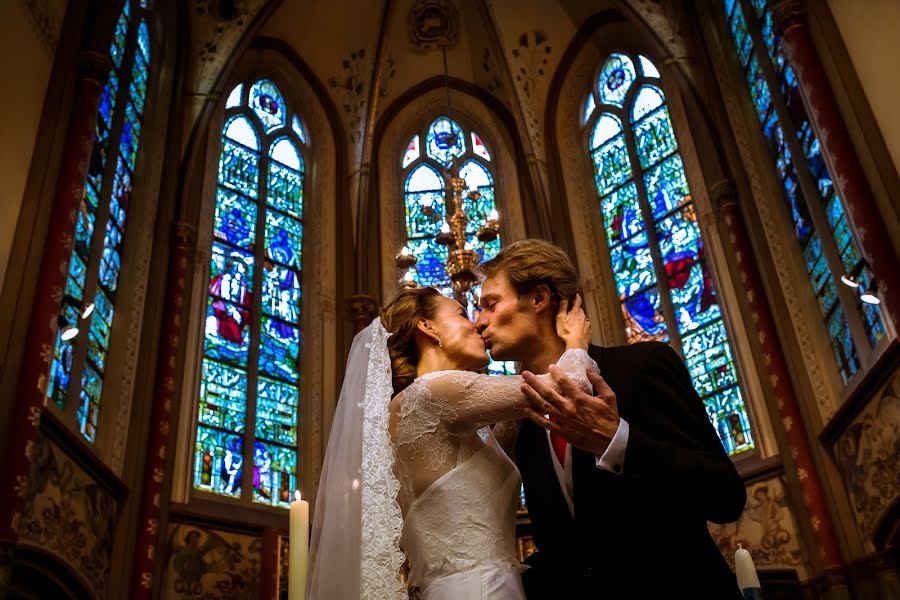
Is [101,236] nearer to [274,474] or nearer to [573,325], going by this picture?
[274,474]

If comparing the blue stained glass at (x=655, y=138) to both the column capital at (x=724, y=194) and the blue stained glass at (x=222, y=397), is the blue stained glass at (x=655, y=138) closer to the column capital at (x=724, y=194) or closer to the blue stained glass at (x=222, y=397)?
the column capital at (x=724, y=194)

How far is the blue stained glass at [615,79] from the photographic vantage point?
38.0 ft

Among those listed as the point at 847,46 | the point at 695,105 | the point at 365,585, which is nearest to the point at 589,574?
the point at 365,585

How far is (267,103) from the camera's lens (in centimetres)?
1172

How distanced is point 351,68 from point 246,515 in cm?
633

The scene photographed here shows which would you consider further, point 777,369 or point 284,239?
point 284,239

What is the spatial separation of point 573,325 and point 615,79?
9.76 metres

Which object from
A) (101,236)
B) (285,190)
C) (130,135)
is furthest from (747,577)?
(285,190)

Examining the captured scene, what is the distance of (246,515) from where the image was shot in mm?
8609

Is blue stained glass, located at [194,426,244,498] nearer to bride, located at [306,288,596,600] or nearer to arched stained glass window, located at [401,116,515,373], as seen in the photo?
arched stained glass window, located at [401,116,515,373]

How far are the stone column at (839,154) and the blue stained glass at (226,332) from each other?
6.07 m

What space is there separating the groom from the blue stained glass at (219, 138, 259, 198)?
8.90 m

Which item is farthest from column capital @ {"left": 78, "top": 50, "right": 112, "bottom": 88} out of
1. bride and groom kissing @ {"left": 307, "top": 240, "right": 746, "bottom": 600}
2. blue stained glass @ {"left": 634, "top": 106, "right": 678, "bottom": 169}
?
blue stained glass @ {"left": 634, "top": 106, "right": 678, "bottom": 169}

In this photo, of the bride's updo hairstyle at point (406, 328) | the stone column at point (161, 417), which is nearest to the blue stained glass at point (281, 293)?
the stone column at point (161, 417)
